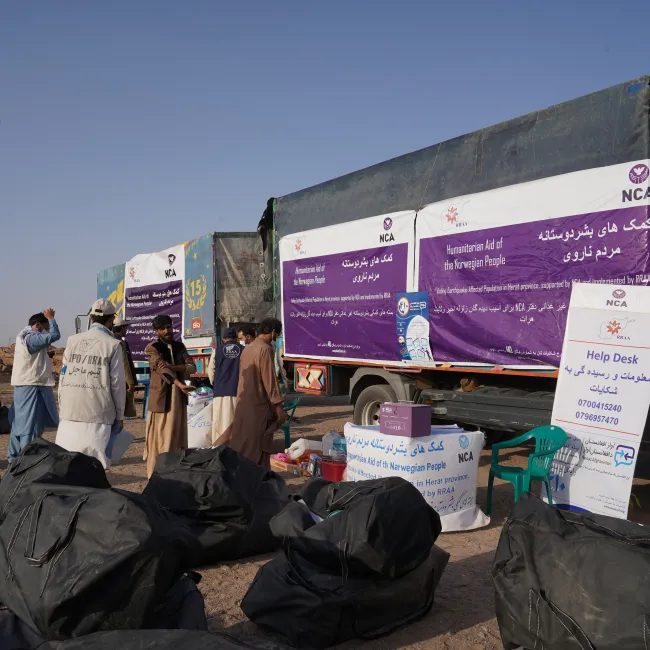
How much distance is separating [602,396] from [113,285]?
12925 millimetres

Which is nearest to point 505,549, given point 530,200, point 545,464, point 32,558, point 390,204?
point 32,558

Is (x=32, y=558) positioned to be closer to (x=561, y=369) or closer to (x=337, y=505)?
(x=337, y=505)

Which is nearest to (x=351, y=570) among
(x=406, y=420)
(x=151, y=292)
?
(x=406, y=420)

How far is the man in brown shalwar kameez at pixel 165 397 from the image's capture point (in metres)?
6.11

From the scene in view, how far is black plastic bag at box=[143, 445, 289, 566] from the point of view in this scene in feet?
14.0

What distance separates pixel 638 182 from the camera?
5.16m

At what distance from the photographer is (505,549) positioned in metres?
2.89

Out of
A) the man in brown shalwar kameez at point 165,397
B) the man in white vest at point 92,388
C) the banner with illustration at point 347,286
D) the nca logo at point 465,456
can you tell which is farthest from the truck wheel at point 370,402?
the man in white vest at point 92,388

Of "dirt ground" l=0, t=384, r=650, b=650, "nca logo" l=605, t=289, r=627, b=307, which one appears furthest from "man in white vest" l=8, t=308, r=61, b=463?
"nca logo" l=605, t=289, r=627, b=307

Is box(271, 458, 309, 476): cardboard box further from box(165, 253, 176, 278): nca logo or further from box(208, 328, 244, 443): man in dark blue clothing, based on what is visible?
box(165, 253, 176, 278): nca logo

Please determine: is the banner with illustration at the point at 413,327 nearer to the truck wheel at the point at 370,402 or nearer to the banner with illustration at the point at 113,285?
the truck wheel at the point at 370,402

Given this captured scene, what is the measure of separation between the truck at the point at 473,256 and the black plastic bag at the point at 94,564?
13.2 ft

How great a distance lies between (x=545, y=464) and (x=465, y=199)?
8.48 ft

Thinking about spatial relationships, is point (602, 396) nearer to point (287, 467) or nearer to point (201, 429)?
point (287, 467)
